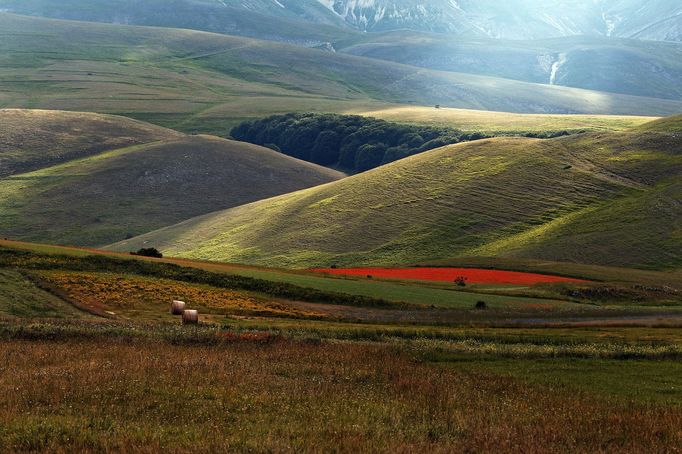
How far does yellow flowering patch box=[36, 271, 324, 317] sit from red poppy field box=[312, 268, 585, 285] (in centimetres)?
2654

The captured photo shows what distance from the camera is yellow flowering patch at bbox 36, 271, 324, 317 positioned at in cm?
5378

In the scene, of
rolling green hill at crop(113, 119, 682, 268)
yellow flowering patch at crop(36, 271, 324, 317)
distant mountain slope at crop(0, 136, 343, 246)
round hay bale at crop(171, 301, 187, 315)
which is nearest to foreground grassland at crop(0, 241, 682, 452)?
yellow flowering patch at crop(36, 271, 324, 317)

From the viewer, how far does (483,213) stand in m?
140

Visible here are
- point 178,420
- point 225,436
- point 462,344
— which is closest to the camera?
point 225,436

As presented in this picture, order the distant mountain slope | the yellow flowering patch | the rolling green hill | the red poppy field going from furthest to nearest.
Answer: the distant mountain slope → the rolling green hill → the red poppy field → the yellow flowering patch

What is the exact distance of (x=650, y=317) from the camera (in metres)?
62.4

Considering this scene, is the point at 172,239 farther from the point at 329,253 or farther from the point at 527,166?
the point at 527,166

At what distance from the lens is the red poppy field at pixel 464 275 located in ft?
289

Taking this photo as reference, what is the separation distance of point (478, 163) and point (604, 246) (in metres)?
48.4

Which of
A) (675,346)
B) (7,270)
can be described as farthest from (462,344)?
(7,270)

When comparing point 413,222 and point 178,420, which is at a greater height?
point 178,420

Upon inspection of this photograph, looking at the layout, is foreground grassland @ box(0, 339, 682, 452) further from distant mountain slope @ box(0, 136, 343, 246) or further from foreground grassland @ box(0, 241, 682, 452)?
distant mountain slope @ box(0, 136, 343, 246)

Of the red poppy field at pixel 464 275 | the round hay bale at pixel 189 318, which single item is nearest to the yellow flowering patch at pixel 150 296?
the round hay bale at pixel 189 318

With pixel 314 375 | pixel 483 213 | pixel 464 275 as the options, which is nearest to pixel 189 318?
pixel 314 375
